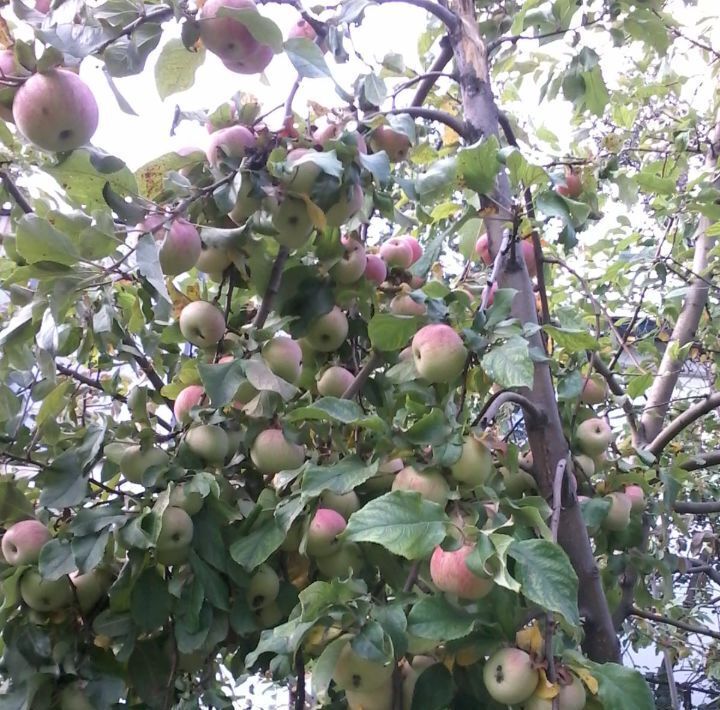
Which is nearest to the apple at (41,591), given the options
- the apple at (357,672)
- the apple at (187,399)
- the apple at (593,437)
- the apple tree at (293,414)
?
the apple tree at (293,414)

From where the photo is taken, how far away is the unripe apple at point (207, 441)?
84 centimetres

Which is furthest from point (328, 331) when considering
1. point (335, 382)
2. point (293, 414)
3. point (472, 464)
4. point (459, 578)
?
point (459, 578)

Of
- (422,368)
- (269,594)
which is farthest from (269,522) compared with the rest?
(422,368)

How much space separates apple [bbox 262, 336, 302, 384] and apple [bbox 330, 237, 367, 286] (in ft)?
0.36

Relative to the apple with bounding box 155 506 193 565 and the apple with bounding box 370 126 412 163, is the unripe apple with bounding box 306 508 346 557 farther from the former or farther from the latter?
the apple with bounding box 370 126 412 163

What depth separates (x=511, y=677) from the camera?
2.07ft

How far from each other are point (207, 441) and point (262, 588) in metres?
0.18

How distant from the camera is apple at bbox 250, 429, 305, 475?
2.77 feet

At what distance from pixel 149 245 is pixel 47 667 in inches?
17.8

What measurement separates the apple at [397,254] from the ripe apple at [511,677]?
57cm

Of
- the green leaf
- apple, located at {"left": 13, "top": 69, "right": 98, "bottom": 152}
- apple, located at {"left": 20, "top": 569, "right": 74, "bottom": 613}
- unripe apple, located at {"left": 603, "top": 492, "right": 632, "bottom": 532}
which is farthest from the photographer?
unripe apple, located at {"left": 603, "top": 492, "right": 632, "bottom": 532}

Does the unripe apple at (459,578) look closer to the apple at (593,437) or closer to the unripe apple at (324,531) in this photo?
the unripe apple at (324,531)

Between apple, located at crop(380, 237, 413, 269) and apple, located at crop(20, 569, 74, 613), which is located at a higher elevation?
apple, located at crop(380, 237, 413, 269)

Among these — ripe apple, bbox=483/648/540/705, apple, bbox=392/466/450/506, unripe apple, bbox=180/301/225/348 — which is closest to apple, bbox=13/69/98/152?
unripe apple, bbox=180/301/225/348
